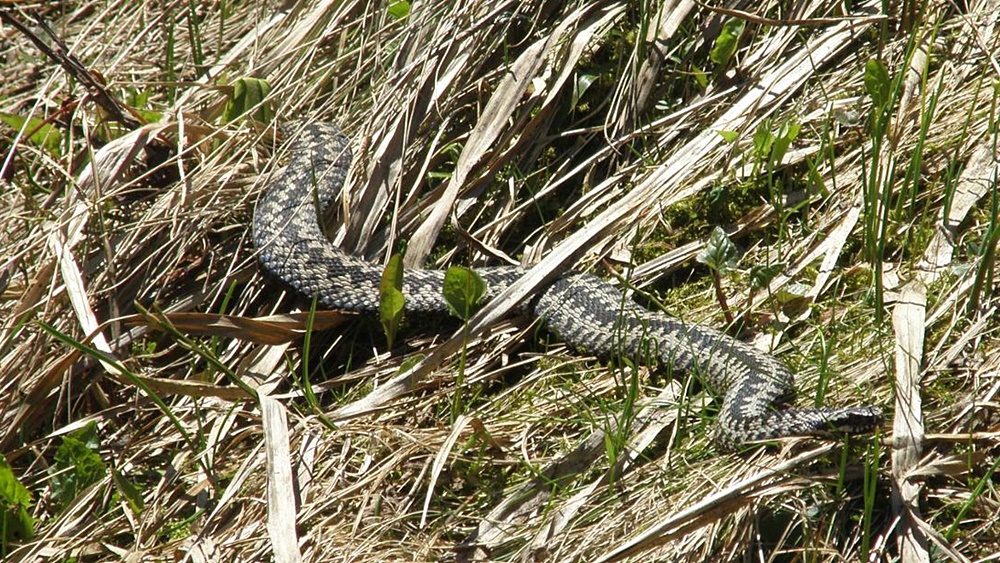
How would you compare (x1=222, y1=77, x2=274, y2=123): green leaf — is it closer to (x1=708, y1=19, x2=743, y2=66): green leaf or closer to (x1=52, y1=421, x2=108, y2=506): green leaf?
(x1=52, y1=421, x2=108, y2=506): green leaf

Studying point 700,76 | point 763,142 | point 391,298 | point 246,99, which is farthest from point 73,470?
point 700,76

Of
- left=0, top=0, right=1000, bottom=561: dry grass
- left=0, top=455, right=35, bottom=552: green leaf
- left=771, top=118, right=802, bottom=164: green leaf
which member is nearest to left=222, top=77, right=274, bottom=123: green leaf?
left=0, top=0, right=1000, bottom=561: dry grass

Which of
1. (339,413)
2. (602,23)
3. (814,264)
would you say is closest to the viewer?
(339,413)

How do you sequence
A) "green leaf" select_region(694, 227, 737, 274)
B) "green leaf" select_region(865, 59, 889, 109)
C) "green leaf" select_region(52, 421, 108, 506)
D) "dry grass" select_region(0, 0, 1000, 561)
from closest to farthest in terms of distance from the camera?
"dry grass" select_region(0, 0, 1000, 561) → "green leaf" select_region(52, 421, 108, 506) → "green leaf" select_region(694, 227, 737, 274) → "green leaf" select_region(865, 59, 889, 109)

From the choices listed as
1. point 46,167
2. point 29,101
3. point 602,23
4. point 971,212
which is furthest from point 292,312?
point 971,212

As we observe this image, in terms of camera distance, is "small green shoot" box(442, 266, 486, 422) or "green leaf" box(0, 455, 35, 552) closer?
"green leaf" box(0, 455, 35, 552)

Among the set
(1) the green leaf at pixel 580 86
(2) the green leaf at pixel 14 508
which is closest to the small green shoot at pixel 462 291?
(1) the green leaf at pixel 580 86

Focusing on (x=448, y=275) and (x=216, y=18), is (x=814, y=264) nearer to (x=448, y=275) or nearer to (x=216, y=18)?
(x=448, y=275)
